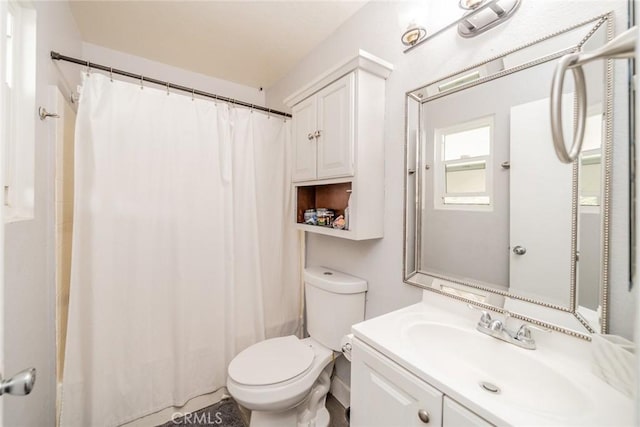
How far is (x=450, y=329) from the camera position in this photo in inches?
37.9

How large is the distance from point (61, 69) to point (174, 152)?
60 centimetres

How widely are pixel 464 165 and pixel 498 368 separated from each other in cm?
73

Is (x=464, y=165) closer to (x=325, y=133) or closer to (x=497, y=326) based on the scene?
(x=497, y=326)

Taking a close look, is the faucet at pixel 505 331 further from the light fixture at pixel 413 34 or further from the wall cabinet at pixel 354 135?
the light fixture at pixel 413 34

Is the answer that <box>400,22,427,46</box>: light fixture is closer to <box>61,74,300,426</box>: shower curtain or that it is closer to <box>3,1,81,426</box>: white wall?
<box>61,74,300,426</box>: shower curtain

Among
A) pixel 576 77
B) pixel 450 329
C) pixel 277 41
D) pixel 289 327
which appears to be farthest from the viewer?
pixel 289 327

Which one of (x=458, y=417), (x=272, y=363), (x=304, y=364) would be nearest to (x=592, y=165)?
(x=458, y=417)

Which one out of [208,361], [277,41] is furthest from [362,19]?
[208,361]

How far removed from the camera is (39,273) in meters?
1.09

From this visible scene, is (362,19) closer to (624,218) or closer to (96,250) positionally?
(624,218)

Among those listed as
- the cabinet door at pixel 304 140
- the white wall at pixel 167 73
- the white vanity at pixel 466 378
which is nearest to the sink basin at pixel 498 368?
the white vanity at pixel 466 378

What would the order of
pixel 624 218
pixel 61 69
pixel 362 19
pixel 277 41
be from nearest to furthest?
pixel 624 218 → pixel 61 69 → pixel 362 19 → pixel 277 41

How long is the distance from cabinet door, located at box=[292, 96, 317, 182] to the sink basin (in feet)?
3.23

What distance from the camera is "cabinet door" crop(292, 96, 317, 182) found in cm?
153
